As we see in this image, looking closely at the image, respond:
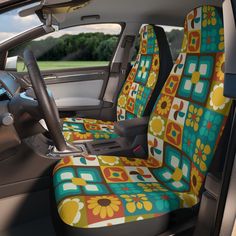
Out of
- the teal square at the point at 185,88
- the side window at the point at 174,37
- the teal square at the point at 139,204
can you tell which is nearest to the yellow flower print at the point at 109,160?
the teal square at the point at 139,204

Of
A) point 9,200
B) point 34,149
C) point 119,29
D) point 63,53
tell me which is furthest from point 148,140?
point 63,53

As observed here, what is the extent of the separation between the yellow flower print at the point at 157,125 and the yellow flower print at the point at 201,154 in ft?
0.98

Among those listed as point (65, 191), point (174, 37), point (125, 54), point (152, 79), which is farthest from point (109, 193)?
point (125, 54)

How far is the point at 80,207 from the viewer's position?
3.73 feet

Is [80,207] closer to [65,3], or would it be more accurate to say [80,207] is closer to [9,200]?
[9,200]

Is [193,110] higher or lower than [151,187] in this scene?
higher

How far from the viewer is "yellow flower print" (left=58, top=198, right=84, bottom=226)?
109cm

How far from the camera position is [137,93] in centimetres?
217

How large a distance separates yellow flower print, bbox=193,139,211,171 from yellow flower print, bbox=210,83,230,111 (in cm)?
14

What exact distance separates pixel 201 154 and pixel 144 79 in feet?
3.31

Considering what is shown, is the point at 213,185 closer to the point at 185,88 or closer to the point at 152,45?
the point at 185,88

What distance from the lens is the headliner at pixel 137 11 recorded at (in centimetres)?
215

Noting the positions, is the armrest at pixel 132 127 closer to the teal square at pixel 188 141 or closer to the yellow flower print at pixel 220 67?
the teal square at pixel 188 141

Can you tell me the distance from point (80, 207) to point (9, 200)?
0.53 metres
